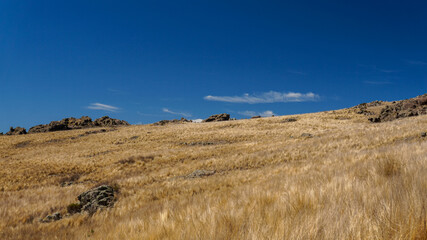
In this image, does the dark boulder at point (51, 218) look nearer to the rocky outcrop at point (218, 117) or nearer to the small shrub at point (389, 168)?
the small shrub at point (389, 168)

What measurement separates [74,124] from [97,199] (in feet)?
308

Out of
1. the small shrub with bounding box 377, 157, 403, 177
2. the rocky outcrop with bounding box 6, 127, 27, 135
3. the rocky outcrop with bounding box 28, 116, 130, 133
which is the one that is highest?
the rocky outcrop with bounding box 28, 116, 130, 133

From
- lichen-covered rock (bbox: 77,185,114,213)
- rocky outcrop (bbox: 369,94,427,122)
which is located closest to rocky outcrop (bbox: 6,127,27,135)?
lichen-covered rock (bbox: 77,185,114,213)

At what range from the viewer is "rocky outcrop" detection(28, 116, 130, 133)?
7564 centimetres

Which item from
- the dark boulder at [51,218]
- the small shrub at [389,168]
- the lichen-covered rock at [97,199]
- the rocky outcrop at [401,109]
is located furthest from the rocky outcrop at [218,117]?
the small shrub at [389,168]

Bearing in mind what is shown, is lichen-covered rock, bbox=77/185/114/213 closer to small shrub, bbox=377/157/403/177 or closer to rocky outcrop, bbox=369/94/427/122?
small shrub, bbox=377/157/403/177

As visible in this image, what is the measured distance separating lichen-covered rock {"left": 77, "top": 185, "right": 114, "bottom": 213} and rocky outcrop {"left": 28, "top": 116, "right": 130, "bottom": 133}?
80157 mm

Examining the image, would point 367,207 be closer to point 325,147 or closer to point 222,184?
point 222,184

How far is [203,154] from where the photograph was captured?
75.7 ft

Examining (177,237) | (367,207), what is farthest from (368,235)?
(177,237)

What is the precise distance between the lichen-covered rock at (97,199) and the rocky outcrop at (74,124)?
263 feet

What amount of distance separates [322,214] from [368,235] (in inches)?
14.5

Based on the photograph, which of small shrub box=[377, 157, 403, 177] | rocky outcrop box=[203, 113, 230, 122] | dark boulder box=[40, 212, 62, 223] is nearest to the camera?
small shrub box=[377, 157, 403, 177]

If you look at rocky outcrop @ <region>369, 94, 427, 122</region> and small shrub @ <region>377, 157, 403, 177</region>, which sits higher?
rocky outcrop @ <region>369, 94, 427, 122</region>
